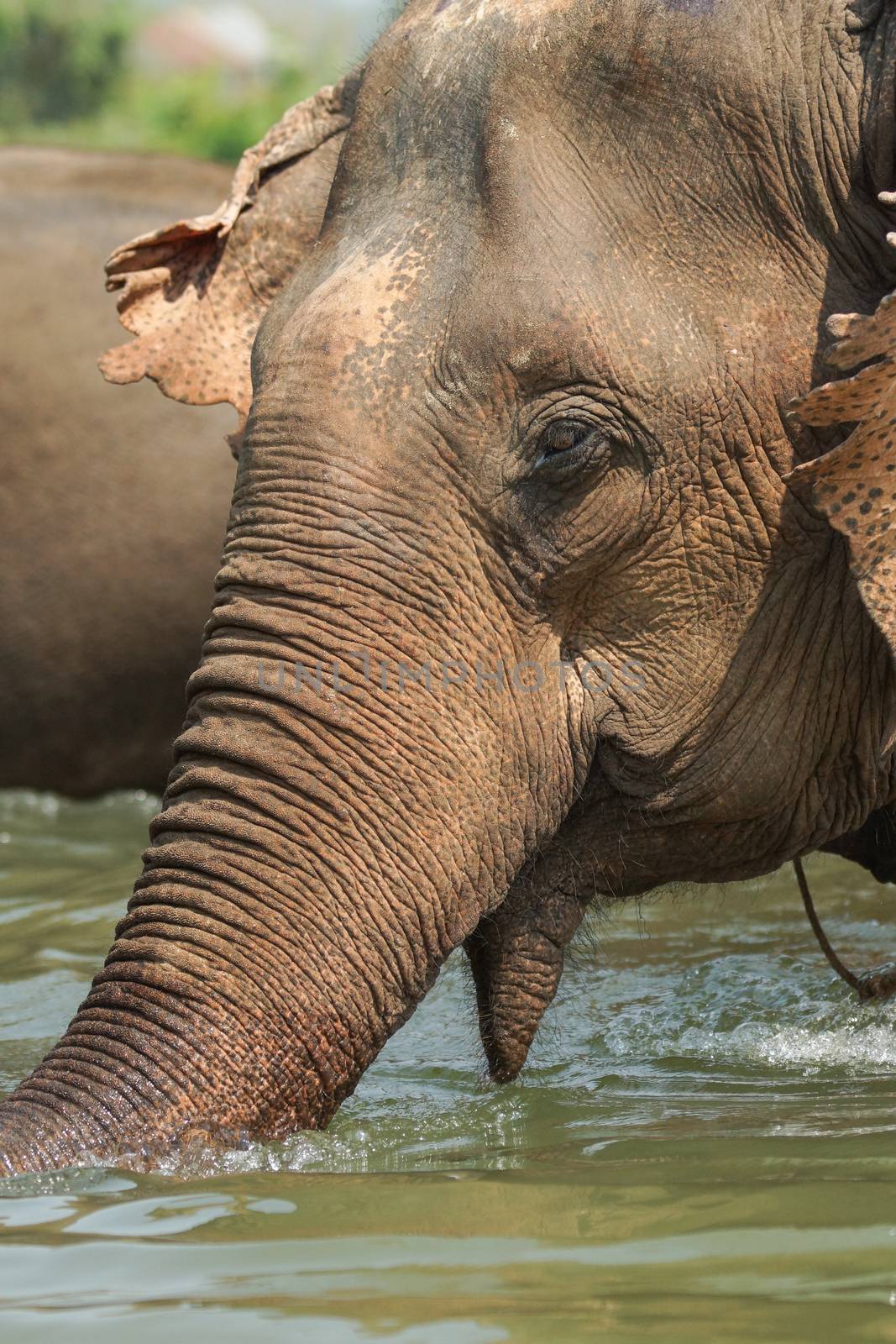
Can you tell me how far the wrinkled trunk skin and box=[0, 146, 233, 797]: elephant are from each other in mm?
4955

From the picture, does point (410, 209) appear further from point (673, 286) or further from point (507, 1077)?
point (507, 1077)

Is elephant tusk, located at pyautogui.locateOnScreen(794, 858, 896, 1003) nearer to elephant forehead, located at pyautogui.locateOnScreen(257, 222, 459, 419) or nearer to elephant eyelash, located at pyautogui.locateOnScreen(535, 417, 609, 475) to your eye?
elephant eyelash, located at pyautogui.locateOnScreen(535, 417, 609, 475)

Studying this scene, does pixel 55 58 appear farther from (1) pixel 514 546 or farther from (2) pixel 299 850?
(2) pixel 299 850

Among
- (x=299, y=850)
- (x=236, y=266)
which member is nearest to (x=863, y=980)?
(x=299, y=850)

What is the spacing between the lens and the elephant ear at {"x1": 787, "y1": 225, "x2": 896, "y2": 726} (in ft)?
11.3

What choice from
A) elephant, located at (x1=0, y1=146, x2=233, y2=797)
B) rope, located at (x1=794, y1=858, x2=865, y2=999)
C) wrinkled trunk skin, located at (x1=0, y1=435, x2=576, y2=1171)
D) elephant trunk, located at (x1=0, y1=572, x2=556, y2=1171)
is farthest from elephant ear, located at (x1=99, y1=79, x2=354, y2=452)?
elephant, located at (x1=0, y1=146, x2=233, y2=797)

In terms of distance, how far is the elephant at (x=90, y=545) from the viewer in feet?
27.6

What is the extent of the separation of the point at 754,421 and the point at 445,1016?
2.01 metres

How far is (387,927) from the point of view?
3.39 meters

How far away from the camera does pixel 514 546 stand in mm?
3566

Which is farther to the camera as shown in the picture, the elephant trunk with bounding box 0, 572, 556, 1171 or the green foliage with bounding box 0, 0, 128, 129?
the green foliage with bounding box 0, 0, 128, 129

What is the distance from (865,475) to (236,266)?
61.3 inches

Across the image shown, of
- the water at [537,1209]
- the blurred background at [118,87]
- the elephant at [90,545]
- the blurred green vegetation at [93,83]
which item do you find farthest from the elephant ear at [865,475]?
the blurred green vegetation at [93,83]

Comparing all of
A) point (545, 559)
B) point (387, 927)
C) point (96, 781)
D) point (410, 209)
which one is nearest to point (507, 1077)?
point (387, 927)
